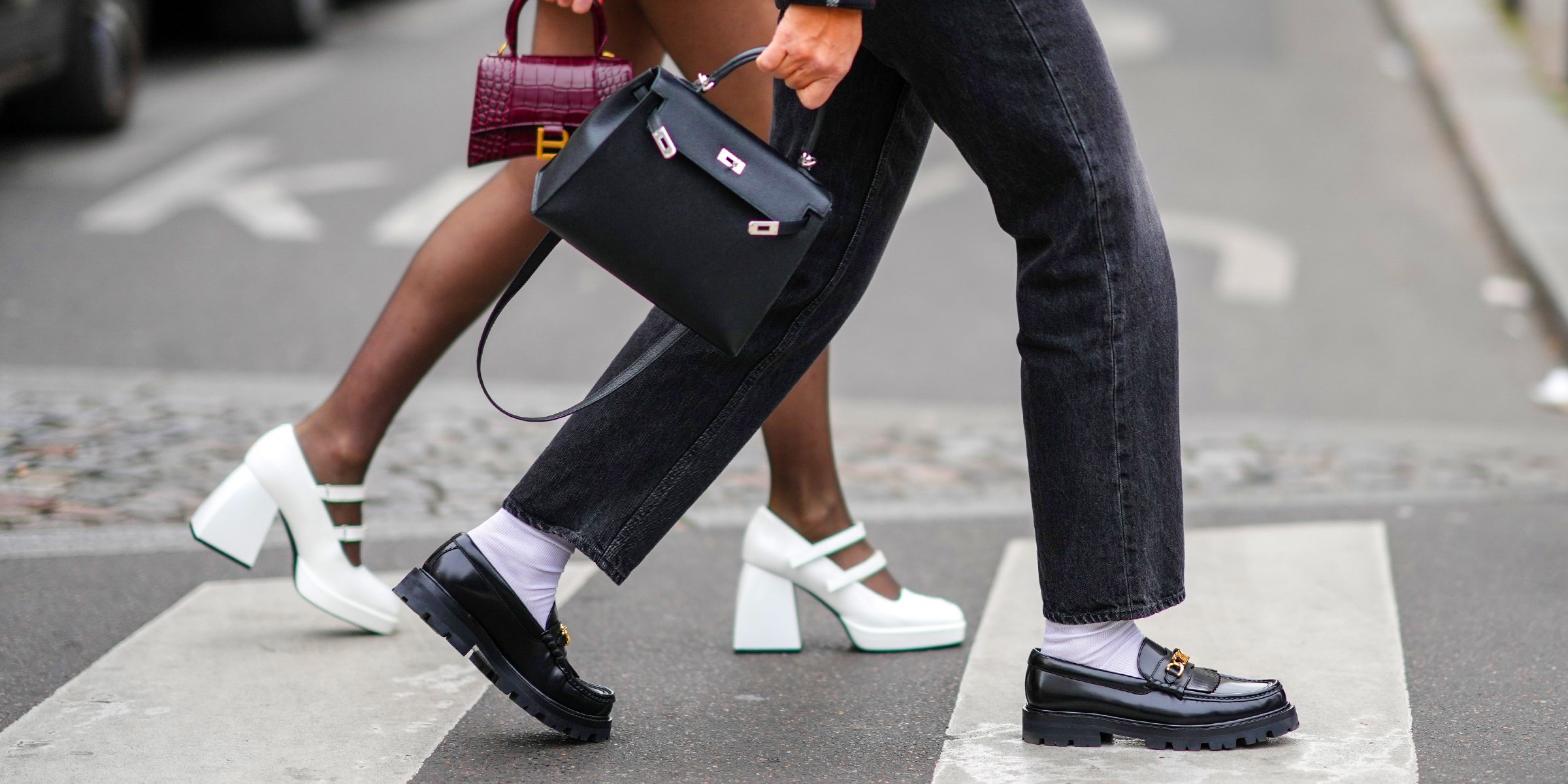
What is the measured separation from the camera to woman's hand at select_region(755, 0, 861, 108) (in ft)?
6.15

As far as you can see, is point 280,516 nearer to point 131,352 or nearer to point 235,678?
point 235,678

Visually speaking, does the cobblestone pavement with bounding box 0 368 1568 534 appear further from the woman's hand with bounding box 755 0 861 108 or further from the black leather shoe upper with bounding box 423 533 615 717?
the woman's hand with bounding box 755 0 861 108

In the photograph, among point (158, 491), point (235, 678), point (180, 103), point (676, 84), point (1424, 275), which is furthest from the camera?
point (180, 103)

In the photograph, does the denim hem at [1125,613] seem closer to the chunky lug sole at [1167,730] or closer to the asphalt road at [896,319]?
the chunky lug sole at [1167,730]

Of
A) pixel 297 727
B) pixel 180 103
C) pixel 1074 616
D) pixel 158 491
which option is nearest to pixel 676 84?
pixel 1074 616

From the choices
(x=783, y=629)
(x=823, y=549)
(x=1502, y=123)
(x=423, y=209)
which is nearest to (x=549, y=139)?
(x=823, y=549)

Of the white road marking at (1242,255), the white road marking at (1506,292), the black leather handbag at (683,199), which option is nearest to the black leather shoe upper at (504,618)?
the black leather handbag at (683,199)

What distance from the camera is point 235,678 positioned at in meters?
2.52

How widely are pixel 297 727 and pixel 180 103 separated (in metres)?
7.68

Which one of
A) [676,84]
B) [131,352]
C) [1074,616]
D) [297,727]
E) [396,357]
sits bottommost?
[131,352]

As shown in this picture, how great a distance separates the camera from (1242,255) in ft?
22.0

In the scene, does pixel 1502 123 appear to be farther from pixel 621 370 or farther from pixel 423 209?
pixel 621 370

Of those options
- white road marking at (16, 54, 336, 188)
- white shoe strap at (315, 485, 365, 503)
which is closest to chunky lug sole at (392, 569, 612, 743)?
white shoe strap at (315, 485, 365, 503)

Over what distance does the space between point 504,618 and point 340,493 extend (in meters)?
0.59
